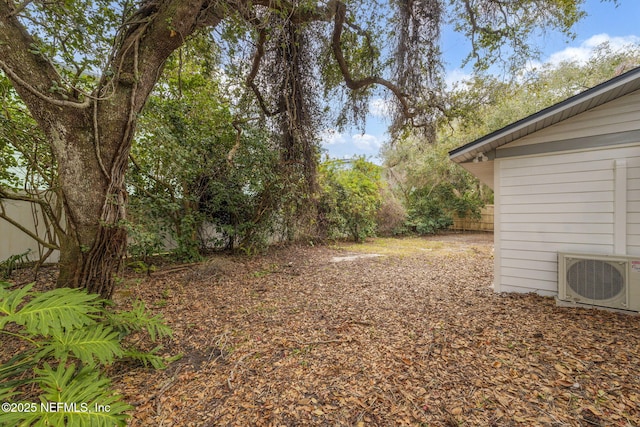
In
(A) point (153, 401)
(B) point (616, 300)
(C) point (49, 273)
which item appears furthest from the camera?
(C) point (49, 273)

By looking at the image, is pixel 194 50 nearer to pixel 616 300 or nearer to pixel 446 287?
pixel 446 287

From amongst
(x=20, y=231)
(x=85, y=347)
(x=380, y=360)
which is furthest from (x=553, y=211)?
(x=20, y=231)

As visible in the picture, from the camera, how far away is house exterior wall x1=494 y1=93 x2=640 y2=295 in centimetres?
290

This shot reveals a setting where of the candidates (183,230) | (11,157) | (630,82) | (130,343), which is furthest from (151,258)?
(630,82)

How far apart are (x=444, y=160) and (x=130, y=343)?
12008 mm

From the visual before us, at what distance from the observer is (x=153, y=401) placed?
5.52 ft

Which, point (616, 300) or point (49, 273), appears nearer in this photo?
point (616, 300)

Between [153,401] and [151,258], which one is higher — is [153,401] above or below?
below

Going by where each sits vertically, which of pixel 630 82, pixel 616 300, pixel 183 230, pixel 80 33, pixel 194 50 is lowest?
pixel 616 300

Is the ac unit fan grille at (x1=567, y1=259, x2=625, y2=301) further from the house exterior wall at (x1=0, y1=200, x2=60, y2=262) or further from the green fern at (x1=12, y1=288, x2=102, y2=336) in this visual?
the house exterior wall at (x1=0, y1=200, x2=60, y2=262)

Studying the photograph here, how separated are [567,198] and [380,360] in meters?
3.10

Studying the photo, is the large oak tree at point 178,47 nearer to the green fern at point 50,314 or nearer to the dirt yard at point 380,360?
the green fern at point 50,314

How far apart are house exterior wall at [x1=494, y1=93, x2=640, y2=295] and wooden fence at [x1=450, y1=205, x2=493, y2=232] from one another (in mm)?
9886

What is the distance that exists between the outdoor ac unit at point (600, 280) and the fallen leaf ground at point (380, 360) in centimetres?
15
